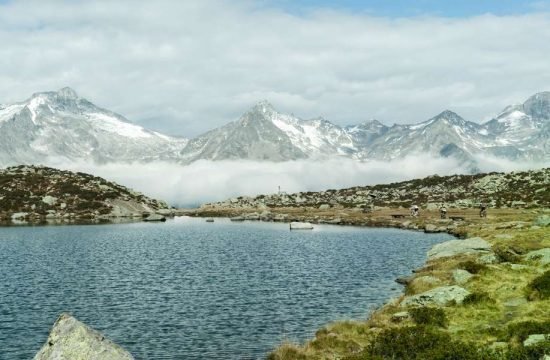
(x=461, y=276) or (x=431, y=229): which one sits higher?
(x=461, y=276)

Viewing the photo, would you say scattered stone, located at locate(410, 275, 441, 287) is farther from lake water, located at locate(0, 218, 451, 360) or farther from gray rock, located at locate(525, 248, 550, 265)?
gray rock, located at locate(525, 248, 550, 265)

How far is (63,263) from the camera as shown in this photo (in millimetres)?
82250

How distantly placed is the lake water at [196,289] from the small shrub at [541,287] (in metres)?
13.5

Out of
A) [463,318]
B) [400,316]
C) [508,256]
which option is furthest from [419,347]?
[508,256]

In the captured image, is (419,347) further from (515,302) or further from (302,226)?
(302,226)

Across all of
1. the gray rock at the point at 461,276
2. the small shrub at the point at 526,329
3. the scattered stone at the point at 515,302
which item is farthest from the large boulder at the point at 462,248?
the small shrub at the point at 526,329

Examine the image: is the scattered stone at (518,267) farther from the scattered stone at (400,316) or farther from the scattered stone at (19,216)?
→ the scattered stone at (19,216)

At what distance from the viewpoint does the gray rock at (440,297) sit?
38844 millimetres

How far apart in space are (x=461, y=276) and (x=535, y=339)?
20.8m

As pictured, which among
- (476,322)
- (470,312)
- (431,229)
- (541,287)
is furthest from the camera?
(431,229)

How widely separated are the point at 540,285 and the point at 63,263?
6699 cm

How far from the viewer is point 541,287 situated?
119 feet

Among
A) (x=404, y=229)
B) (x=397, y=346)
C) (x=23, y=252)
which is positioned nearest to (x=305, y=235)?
(x=404, y=229)

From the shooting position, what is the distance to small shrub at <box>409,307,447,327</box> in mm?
33188
